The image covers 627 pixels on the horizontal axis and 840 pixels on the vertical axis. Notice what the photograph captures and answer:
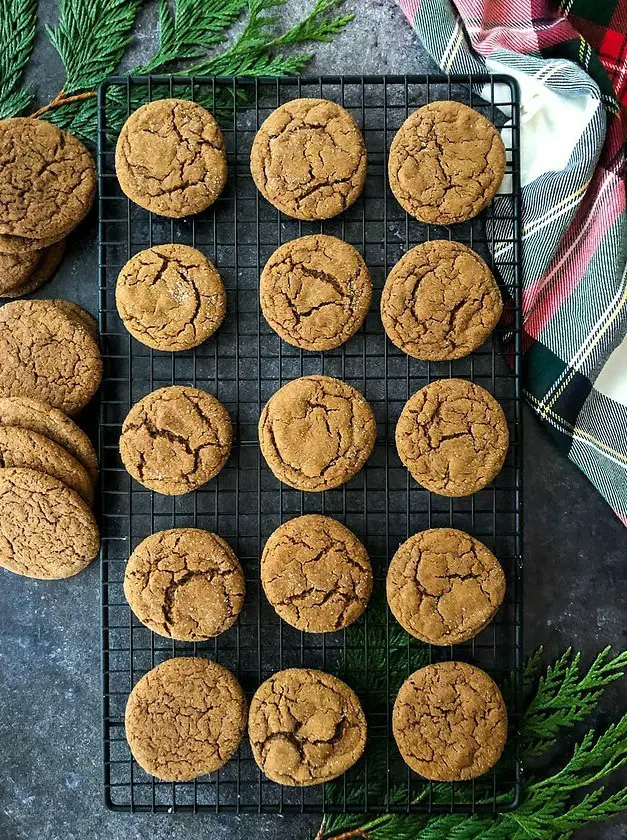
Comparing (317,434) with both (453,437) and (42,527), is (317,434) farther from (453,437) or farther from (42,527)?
(42,527)

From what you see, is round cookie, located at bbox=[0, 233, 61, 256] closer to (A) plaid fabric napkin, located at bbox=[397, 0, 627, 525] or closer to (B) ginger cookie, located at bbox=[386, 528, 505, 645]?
(A) plaid fabric napkin, located at bbox=[397, 0, 627, 525]

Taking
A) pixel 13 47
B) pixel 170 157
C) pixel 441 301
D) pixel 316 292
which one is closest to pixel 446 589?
pixel 441 301

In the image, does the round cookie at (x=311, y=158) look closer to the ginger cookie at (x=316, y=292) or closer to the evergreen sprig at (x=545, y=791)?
the ginger cookie at (x=316, y=292)

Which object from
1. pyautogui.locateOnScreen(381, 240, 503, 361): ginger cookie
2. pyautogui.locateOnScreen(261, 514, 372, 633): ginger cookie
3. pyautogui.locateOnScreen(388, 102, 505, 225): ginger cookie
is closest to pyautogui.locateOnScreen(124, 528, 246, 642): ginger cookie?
pyautogui.locateOnScreen(261, 514, 372, 633): ginger cookie

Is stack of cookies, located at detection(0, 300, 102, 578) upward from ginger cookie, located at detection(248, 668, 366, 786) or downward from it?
upward

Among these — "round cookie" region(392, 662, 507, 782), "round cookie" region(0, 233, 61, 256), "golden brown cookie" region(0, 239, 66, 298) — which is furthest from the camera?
"golden brown cookie" region(0, 239, 66, 298)

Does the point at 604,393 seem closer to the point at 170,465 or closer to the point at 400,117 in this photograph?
the point at 400,117
